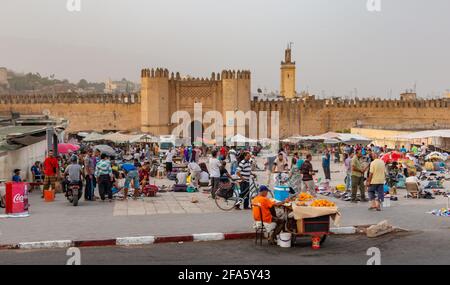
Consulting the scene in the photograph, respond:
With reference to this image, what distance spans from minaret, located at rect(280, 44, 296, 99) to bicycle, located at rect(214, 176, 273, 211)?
4947 cm

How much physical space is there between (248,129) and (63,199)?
31.8 m

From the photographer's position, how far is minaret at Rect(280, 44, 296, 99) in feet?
202

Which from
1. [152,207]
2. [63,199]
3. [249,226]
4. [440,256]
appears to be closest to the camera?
[440,256]

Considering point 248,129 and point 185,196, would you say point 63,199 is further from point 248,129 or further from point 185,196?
point 248,129

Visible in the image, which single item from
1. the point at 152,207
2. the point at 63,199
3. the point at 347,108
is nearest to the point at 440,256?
the point at 152,207

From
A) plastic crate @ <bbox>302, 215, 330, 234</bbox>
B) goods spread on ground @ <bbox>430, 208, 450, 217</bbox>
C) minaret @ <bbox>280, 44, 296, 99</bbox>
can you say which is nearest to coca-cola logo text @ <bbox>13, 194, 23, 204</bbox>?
plastic crate @ <bbox>302, 215, 330, 234</bbox>

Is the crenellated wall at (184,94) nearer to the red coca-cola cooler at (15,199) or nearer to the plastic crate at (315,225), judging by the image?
the red coca-cola cooler at (15,199)

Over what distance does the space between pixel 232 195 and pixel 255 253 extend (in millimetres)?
4308

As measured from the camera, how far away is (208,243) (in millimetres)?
9305

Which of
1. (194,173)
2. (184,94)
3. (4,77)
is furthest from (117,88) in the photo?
(194,173)

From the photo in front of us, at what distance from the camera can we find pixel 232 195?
42.0ft

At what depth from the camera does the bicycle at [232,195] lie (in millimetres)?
12363

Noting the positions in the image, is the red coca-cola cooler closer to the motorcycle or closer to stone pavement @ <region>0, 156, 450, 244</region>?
stone pavement @ <region>0, 156, 450, 244</region>

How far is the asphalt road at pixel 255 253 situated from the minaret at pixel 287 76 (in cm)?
5294
